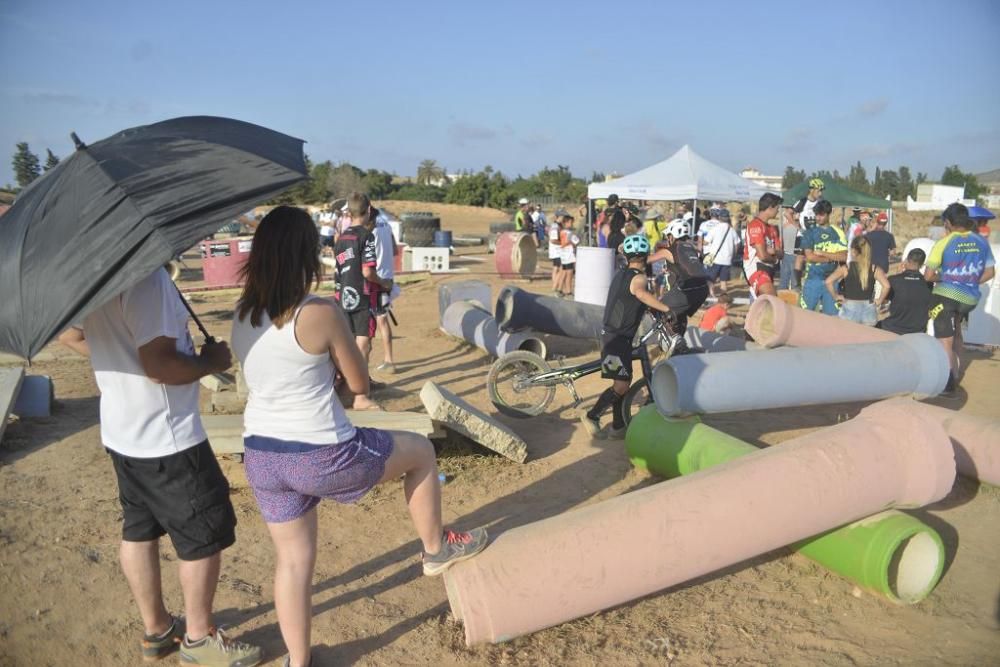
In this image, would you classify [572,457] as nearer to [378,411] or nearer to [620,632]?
[378,411]

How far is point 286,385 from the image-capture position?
2725mm

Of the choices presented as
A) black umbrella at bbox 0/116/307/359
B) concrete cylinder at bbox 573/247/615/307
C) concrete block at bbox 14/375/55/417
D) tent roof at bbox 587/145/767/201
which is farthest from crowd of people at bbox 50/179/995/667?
tent roof at bbox 587/145/767/201

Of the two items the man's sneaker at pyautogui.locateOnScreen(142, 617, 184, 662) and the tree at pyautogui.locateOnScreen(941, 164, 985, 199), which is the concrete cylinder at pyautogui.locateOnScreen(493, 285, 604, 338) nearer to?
the man's sneaker at pyautogui.locateOnScreen(142, 617, 184, 662)

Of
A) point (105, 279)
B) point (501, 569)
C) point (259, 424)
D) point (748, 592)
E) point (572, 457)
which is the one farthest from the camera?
point (572, 457)

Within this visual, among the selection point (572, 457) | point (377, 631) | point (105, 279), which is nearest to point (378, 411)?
point (572, 457)

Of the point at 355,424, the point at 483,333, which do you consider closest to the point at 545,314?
the point at 483,333

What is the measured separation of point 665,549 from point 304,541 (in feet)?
5.43

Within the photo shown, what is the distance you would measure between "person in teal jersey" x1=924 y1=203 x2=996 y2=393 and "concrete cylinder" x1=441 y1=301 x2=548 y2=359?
4060 millimetres

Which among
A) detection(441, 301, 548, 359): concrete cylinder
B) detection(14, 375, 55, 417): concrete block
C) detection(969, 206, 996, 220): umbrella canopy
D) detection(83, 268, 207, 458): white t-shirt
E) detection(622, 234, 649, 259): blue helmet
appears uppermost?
→ detection(969, 206, 996, 220): umbrella canopy

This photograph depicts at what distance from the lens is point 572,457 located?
5.86 m

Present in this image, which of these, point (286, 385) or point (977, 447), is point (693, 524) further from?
point (977, 447)

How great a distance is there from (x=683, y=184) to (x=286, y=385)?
1569cm

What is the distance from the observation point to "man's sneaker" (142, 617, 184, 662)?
129 inches

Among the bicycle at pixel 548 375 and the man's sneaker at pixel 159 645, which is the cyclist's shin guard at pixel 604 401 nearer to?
the bicycle at pixel 548 375
